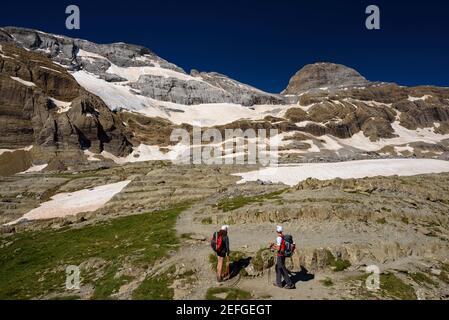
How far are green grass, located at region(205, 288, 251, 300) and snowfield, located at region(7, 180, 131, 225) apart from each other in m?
43.0

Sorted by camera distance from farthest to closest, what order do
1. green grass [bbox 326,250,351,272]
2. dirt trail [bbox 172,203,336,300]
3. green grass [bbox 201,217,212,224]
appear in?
green grass [bbox 201,217,212,224], green grass [bbox 326,250,351,272], dirt trail [bbox 172,203,336,300]

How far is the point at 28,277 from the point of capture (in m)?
28.9

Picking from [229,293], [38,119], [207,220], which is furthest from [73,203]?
[38,119]

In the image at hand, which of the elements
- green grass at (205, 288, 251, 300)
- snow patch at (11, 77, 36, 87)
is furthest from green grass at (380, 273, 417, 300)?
snow patch at (11, 77, 36, 87)

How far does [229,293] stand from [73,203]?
51434mm

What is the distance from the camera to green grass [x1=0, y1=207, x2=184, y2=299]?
2611cm

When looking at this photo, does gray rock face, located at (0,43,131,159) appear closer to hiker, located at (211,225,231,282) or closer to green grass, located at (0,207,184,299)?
green grass, located at (0,207,184,299)

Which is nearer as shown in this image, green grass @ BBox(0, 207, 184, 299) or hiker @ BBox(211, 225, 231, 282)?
hiker @ BBox(211, 225, 231, 282)

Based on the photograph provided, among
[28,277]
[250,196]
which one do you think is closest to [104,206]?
[250,196]

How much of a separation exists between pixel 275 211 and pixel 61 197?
47.9m

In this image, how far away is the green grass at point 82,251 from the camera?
85.7ft

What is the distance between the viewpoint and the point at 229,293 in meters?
20.9

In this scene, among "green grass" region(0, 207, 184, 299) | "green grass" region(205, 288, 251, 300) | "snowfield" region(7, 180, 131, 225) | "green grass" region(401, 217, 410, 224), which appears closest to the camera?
"green grass" region(205, 288, 251, 300)
